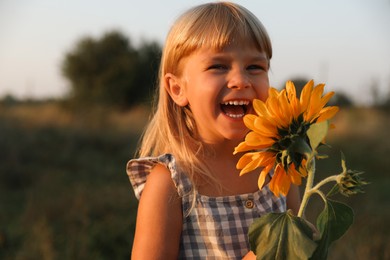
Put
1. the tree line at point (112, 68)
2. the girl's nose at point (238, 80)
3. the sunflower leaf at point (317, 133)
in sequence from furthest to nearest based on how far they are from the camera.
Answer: the tree line at point (112, 68)
the girl's nose at point (238, 80)
the sunflower leaf at point (317, 133)

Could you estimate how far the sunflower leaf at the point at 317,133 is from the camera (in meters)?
0.90

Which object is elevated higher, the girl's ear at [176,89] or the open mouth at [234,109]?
the girl's ear at [176,89]

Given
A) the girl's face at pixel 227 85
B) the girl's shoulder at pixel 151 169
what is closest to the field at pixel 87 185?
the girl's shoulder at pixel 151 169

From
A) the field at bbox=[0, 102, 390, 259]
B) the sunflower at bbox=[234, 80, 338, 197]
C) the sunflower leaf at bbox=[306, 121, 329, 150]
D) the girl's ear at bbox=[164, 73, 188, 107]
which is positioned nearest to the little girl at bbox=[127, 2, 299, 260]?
the girl's ear at bbox=[164, 73, 188, 107]

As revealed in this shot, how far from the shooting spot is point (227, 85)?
1.45 meters

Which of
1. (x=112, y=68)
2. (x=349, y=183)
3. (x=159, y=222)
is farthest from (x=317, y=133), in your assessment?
(x=112, y=68)

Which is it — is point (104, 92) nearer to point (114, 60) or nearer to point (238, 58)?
point (114, 60)

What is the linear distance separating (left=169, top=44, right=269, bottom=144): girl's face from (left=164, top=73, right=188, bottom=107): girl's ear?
0.08 meters

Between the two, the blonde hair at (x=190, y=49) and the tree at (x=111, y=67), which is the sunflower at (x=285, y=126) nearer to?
the blonde hair at (x=190, y=49)

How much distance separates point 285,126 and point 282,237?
199 mm

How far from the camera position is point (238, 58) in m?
1.47

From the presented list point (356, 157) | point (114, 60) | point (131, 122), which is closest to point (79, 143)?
point (131, 122)

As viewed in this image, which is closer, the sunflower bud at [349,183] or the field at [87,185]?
the sunflower bud at [349,183]

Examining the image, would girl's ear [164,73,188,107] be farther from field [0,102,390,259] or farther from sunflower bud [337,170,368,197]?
field [0,102,390,259]
